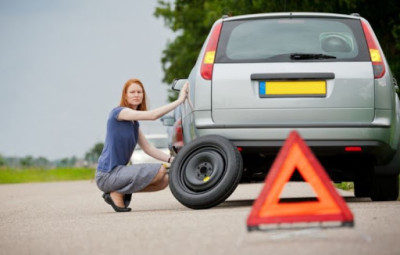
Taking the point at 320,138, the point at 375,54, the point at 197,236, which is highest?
the point at 375,54

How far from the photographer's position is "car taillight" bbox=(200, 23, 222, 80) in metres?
9.19

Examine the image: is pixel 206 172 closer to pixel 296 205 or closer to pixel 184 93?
pixel 184 93

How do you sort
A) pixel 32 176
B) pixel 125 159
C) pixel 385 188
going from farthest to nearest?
pixel 32 176, pixel 125 159, pixel 385 188

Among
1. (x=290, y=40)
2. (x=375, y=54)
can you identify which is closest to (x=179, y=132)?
(x=290, y=40)

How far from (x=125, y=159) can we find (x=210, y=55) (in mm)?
1618

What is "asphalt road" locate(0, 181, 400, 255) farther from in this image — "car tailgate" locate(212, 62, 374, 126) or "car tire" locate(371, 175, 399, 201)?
"car tailgate" locate(212, 62, 374, 126)

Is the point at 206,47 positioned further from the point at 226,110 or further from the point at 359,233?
the point at 359,233

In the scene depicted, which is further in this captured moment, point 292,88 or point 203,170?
point 203,170

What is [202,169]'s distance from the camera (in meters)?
9.17

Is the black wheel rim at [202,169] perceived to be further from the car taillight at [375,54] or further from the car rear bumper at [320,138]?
the car taillight at [375,54]

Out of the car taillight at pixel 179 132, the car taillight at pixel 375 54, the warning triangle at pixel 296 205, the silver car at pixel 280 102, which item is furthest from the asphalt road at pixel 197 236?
the car taillight at pixel 179 132

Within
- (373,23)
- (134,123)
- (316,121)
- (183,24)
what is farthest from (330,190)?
(183,24)

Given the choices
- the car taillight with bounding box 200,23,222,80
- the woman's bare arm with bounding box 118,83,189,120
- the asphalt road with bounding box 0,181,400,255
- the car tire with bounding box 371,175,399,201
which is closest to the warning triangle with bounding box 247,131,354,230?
the asphalt road with bounding box 0,181,400,255

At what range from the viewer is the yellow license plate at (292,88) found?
898 cm
